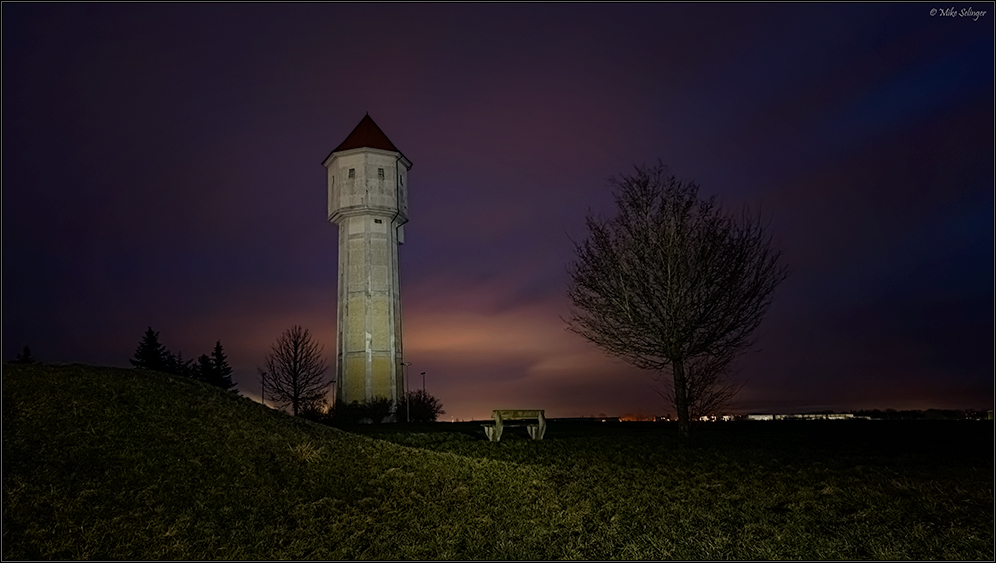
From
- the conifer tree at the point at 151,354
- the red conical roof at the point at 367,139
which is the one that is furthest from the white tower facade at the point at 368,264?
the conifer tree at the point at 151,354

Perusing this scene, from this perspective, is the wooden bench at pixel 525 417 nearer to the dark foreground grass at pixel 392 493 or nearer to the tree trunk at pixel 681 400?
the dark foreground grass at pixel 392 493

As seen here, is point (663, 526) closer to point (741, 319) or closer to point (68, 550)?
point (68, 550)

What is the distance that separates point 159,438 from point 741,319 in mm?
16340

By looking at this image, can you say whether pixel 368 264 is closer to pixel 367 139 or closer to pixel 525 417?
pixel 367 139

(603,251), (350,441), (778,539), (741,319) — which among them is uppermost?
(603,251)

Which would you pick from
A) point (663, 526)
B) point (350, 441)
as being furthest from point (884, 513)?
point (350, 441)

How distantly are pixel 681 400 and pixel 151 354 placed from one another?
37608 mm

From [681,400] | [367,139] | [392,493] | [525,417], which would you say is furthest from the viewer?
[367,139]

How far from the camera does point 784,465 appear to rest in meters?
12.5

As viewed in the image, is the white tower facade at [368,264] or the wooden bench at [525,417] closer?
the wooden bench at [525,417]

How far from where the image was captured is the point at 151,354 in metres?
44.2

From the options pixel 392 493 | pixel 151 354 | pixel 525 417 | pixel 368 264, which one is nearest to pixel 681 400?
pixel 525 417

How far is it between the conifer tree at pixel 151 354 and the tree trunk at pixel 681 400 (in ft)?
118

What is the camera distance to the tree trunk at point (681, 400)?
19391mm
